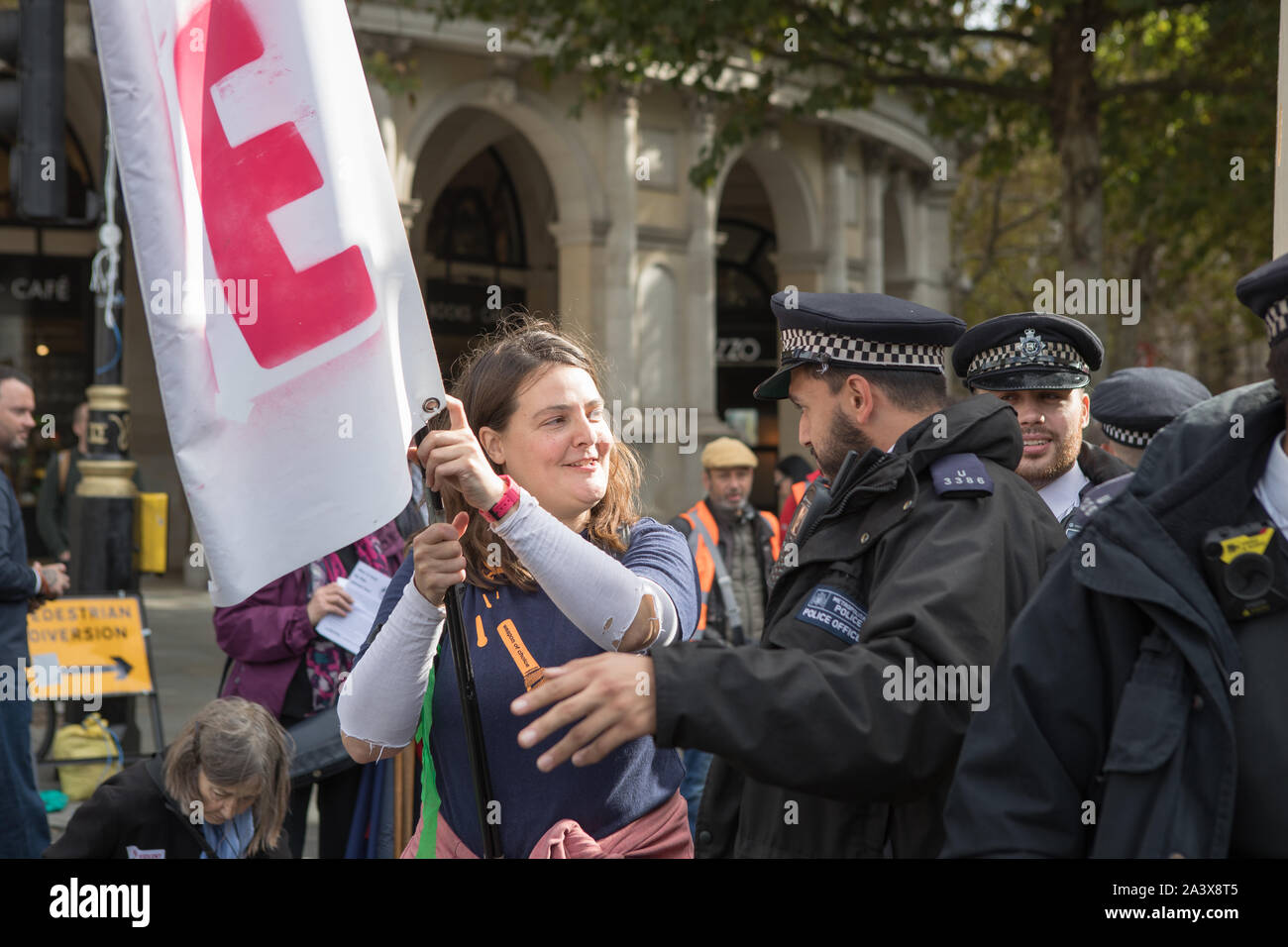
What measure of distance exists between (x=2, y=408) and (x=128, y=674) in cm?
180

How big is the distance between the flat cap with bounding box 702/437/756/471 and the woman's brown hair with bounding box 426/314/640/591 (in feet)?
17.4

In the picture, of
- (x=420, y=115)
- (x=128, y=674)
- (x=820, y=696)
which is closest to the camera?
(x=820, y=696)

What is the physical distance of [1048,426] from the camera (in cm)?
466

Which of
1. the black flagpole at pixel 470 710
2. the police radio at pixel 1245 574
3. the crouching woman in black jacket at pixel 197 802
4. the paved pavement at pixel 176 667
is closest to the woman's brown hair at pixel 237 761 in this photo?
the crouching woman in black jacket at pixel 197 802

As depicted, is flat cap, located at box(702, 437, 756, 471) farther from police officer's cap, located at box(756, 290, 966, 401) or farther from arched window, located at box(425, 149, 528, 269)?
arched window, located at box(425, 149, 528, 269)

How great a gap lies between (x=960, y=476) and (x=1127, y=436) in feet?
10.2

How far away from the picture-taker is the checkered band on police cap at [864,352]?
2877 millimetres

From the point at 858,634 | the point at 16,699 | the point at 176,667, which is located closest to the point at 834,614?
the point at 858,634

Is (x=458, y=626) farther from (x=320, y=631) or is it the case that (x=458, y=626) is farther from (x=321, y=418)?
(x=320, y=631)

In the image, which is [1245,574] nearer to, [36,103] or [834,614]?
[834,614]

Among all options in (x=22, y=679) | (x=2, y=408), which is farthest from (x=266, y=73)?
(x=2, y=408)

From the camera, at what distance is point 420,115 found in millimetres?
17812

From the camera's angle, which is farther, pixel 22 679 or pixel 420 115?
pixel 420 115

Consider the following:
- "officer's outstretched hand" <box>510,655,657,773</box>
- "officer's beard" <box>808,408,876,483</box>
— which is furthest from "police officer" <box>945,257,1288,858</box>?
"officer's beard" <box>808,408,876,483</box>
